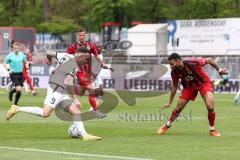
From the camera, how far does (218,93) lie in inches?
1567

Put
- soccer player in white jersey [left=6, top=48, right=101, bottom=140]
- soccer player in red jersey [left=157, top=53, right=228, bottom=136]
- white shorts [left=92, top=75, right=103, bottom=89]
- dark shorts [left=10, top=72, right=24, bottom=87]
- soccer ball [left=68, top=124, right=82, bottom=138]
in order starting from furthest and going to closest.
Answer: dark shorts [left=10, top=72, right=24, bottom=87]
white shorts [left=92, top=75, right=103, bottom=89]
soccer player in red jersey [left=157, top=53, right=228, bottom=136]
soccer ball [left=68, top=124, right=82, bottom=138]
soccer player in white jersey [left=6, top=48, right=101, bottom=140]

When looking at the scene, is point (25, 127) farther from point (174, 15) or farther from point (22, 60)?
point (174, 15)

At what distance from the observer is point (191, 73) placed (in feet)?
54.0

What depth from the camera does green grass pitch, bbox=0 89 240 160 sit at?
12.9m

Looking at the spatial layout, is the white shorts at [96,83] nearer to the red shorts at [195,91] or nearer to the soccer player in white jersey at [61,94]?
the red shorts at [195,91]

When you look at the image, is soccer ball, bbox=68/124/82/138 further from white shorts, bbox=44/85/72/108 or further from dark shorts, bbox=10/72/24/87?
dark shorts, bbox=10/72/24/87

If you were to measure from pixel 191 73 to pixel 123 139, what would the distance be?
2084 millimetres

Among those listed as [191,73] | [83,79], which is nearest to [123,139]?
[191,73]

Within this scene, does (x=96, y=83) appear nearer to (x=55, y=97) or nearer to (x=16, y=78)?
(x=16, y=78)

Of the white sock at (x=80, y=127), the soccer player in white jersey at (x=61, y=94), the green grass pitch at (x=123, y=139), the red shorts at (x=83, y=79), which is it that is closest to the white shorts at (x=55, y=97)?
the soccer player in white jersey at (x=61, y=94)

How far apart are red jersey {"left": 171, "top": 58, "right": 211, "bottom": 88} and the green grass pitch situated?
1.12 meters

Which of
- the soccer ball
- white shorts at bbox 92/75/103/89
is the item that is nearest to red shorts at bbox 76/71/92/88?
white shorts at bbox 92/75/103/89

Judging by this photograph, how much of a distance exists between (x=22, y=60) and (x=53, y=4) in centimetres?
5154

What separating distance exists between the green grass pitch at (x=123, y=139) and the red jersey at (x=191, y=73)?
3.68 ft
